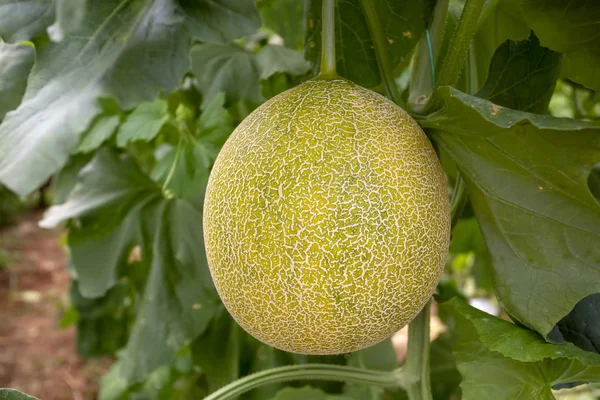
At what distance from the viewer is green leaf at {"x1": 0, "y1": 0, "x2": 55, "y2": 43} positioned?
845 mm

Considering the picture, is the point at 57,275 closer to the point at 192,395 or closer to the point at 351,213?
the point at 192,395

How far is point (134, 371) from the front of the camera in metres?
1.34

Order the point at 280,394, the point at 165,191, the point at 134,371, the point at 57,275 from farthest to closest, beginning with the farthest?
the point at 57,275
the point at 165,191
the point at 134,371
the point at 280,394

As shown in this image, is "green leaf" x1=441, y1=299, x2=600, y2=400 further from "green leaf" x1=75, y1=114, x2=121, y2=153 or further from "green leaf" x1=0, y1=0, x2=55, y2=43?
"green leaf" x1=75, y1=114, x2=121, y2=153

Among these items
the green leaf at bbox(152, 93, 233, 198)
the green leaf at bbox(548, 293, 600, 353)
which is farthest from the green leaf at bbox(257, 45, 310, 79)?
the green leaf at bbox(548, 293, 600, 353)

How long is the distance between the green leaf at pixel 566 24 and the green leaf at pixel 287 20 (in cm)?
93

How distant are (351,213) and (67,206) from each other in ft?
3.32

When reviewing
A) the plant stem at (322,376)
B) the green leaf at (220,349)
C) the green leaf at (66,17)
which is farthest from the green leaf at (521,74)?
the green leaf at (220,349)

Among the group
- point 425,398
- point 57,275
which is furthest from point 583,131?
point 57,275

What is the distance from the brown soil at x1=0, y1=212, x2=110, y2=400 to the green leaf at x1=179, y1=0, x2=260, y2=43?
3.00 m

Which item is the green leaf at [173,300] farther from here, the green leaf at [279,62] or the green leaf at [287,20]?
the green leaf at [287,20]

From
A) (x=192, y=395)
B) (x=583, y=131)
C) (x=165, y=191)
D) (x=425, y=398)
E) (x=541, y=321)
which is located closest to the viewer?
(x=583, y=131)

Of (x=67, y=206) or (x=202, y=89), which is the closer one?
(x=202, y=89)

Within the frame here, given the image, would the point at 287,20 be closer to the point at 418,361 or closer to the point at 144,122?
the point at 144,122
